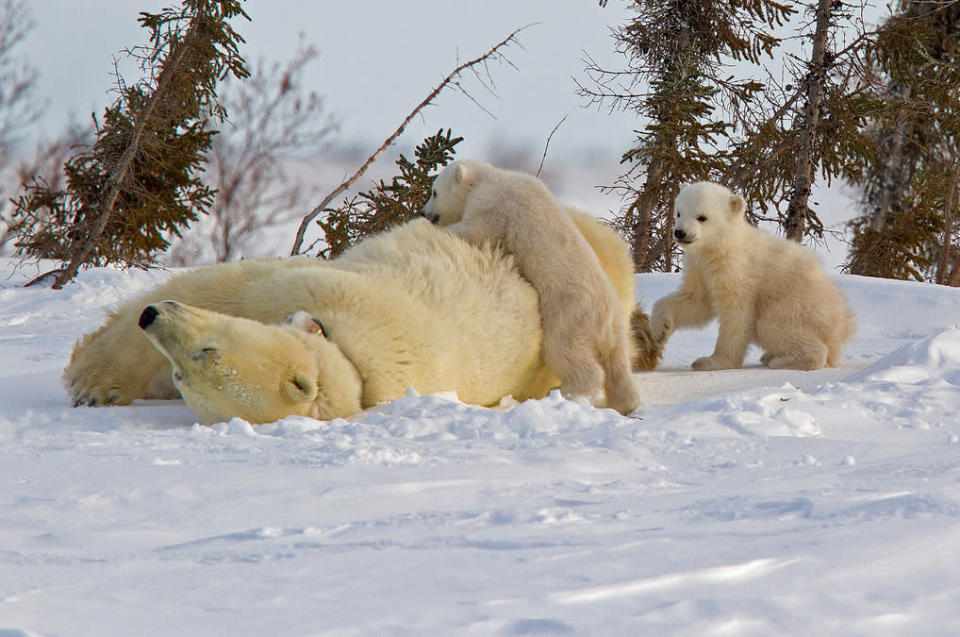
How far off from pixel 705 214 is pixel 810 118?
7.43m

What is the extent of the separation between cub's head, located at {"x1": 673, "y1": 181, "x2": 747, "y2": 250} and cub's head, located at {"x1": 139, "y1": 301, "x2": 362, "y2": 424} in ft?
11.0

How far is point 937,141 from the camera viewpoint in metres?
18.4

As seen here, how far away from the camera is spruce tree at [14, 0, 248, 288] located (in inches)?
450

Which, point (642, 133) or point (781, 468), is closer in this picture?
point (781, 468)

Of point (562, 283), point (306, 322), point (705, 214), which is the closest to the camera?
point (306, 322)

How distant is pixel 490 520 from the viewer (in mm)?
2246

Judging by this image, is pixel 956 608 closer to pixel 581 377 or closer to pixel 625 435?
pixel 625 435

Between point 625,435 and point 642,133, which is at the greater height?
point 642,133

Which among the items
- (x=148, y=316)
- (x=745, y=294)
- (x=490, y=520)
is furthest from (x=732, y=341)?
(x=490, y=520)

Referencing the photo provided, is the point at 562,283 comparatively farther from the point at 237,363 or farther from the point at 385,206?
the point at 385,206

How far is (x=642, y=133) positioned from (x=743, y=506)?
1089cm

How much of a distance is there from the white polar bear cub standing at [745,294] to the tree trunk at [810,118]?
6.75 m

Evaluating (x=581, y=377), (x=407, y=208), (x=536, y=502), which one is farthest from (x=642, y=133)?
(x=536, y=502)

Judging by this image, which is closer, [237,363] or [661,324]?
[237,363]
